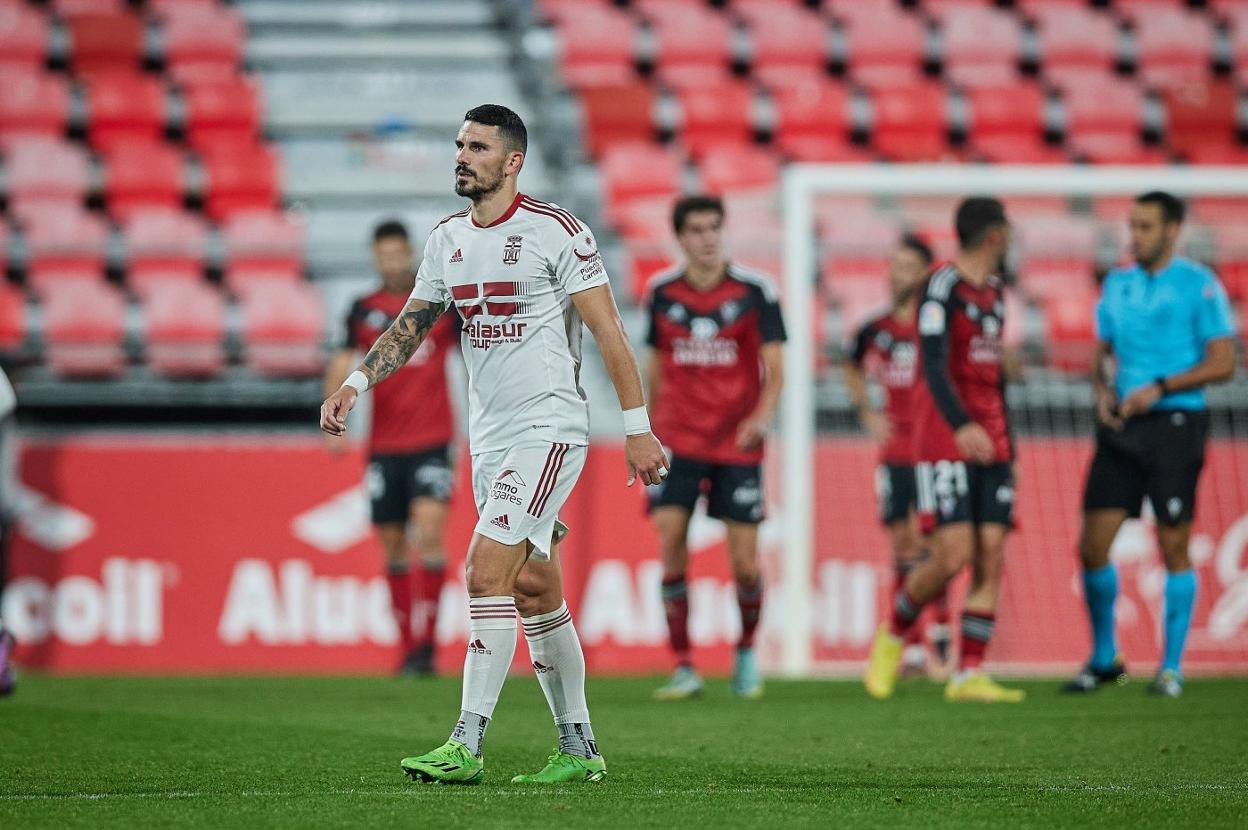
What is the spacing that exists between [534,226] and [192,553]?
695 cm

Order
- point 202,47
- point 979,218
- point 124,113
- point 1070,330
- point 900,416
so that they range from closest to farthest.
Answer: point 979,218, point 900,416, point 1070,330, point 124,113, point 202,47

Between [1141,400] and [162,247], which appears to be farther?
[162,247]

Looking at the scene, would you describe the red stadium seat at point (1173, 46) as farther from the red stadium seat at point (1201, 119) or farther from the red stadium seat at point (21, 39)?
the red stadium seat at point (21, 39)

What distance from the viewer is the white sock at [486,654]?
513 cm

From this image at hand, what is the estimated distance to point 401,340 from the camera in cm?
550

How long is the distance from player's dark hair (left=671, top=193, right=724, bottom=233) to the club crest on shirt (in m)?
3.80

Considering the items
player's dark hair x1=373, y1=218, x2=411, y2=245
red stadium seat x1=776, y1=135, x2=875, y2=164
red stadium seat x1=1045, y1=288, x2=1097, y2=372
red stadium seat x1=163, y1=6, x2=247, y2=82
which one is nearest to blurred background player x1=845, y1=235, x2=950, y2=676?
red stadium seat x1=1045, y1=288, x2=1097, y2=372

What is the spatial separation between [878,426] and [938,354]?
7.70 feet

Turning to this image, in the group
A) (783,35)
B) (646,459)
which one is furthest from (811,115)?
(646,459)

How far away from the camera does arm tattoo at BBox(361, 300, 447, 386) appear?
5445 mm

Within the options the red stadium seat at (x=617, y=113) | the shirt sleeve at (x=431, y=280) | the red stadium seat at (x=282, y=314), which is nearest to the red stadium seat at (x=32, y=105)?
the red stadium seat at (x=282, y=314)

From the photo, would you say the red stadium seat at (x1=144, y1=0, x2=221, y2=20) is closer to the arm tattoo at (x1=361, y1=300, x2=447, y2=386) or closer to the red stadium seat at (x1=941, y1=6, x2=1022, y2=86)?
the red stadium seat at (x1=941, y1=6, x2=1022, y2=86)

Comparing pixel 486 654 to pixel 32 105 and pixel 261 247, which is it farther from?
pixel 32 105

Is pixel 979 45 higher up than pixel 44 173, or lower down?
higher up
